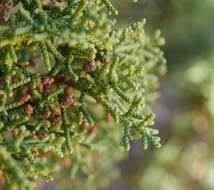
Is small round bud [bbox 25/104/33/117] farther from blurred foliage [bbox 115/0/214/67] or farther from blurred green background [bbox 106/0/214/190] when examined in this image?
blurred green background [bbox 106/0/214/190]

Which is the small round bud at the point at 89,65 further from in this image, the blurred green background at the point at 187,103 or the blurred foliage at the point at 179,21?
the blurred green background at the point at 187,103

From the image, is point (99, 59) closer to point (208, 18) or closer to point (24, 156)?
point (24, 156)

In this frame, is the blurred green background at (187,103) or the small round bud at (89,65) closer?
the small round bud at (89,65)

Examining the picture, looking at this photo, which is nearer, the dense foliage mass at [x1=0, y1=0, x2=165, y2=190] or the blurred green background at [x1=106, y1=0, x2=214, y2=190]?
the dense foliage mass at [x1=0, y1=0, x2=165, y2=190]

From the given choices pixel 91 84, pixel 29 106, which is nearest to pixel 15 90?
pixel 29 106

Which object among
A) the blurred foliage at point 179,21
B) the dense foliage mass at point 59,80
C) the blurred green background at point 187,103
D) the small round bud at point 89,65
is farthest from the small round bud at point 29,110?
the blurred green background at point 187,103

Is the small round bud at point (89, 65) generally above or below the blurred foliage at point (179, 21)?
below

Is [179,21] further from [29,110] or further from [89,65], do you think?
[29,110]

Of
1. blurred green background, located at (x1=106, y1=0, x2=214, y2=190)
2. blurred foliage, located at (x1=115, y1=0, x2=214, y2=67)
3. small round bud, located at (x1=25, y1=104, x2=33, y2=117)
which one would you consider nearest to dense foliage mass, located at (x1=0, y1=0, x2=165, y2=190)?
small round bud, located at (x1=25, y1=104, x2=33, y2=117)
